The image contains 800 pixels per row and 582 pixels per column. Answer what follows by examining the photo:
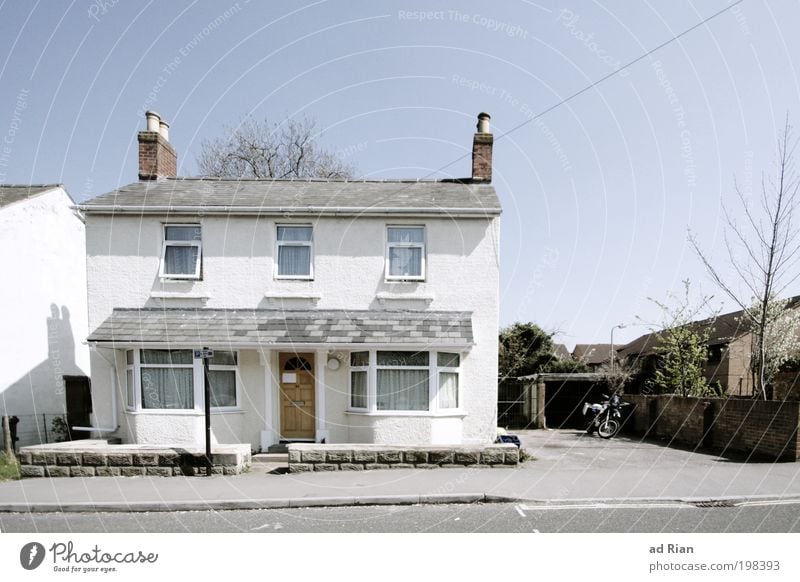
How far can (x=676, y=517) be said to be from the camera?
6.25 metres

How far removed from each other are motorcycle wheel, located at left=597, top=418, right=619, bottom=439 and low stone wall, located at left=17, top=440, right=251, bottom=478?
10.6 meters

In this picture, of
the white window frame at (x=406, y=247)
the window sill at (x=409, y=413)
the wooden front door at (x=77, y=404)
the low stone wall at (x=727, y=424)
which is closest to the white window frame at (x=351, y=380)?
the window sill at (x=409, y=413)

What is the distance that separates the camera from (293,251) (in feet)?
38.2

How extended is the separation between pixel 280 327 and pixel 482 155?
737 cm

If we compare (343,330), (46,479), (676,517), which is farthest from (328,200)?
(676,517)

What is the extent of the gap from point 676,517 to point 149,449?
29.4ft

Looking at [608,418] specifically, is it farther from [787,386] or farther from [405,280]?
[405,280]

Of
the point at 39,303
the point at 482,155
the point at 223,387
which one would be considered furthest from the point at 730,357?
the point at 39,303

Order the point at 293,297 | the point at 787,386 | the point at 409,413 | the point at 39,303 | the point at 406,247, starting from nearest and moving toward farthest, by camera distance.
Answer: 1. the point at 787,386
2. the point at 409,413
3. the point at 293,297
4. the point at 406,247
5. the point at 39,303

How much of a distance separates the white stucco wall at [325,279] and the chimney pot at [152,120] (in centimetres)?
328

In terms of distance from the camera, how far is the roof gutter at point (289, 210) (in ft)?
36.8

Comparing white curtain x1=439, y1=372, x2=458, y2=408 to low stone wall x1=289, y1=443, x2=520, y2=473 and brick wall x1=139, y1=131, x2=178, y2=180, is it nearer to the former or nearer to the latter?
low stone wall x1=289, y1=443, x2=520, y2=473

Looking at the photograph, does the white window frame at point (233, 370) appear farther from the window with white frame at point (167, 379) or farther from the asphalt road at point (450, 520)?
the asphalt road at point (450, 520)

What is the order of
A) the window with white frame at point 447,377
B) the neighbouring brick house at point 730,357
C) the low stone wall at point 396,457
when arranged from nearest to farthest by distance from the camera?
the low stone wall at point 396,457 → the window with white frame at point 447,377 → the neighbouring brick house at point 730,357
